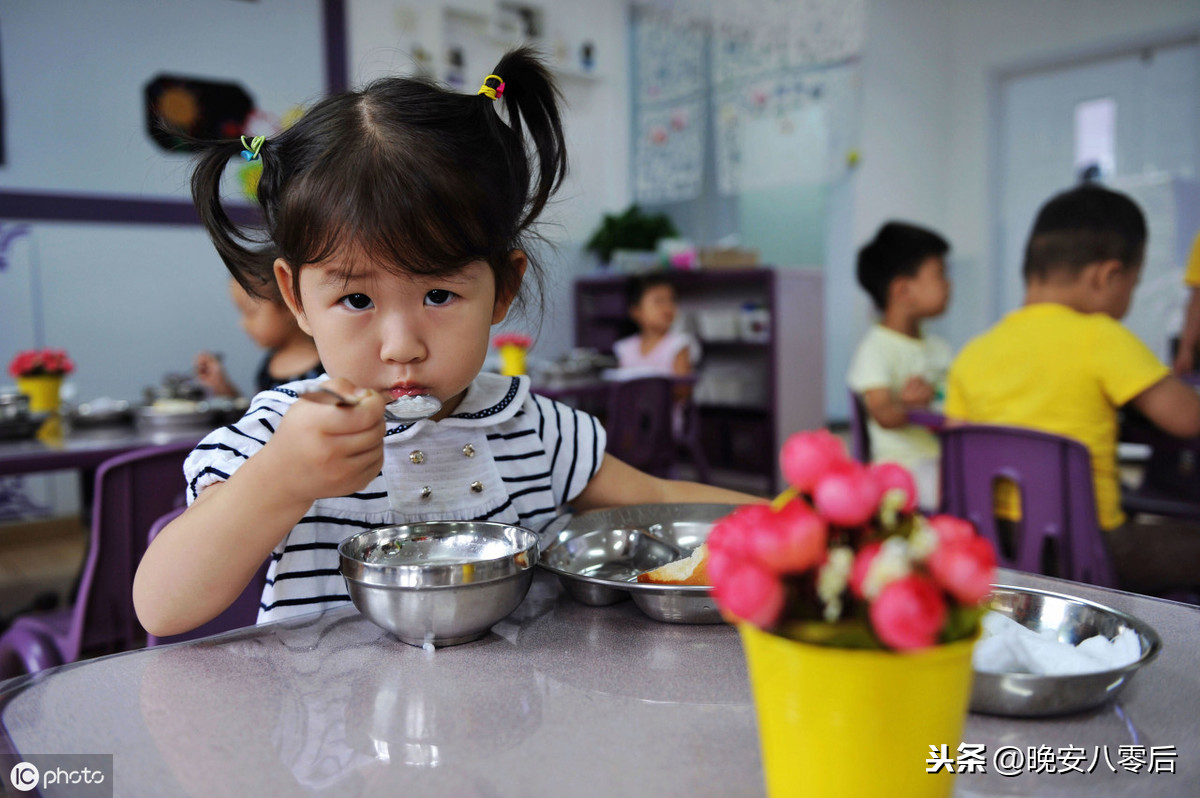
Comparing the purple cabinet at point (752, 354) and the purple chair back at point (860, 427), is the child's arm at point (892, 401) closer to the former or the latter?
the purple chair back at point (860, 427)

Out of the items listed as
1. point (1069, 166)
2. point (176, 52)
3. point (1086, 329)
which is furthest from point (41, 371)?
point (1069, 166)

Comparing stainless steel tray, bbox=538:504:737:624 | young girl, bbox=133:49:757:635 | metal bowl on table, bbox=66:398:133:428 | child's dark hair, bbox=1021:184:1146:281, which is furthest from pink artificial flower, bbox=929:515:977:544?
metal bowl on table, bbox=66:398:133:428

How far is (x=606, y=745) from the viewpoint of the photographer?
48cm

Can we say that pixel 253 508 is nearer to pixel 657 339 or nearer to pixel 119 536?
pixel 119 536

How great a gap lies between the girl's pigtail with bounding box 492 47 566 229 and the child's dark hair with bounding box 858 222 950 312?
6.88 ft

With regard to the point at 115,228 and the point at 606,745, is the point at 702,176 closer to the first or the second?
the point at 115,228

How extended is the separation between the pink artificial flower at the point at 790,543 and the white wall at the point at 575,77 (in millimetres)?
4615

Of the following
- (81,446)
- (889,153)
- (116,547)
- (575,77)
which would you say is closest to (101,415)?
(81,446)

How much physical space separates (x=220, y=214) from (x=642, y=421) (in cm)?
238

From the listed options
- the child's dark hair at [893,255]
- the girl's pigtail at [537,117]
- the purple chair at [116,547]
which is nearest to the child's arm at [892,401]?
the child's dark hair at [893,255]

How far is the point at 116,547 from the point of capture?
1348 millimetres

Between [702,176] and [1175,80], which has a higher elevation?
[1175,80]

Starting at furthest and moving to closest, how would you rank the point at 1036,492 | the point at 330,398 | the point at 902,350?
1. the point at 902,350
2. the point at 1036,492
3. the point at 330,398

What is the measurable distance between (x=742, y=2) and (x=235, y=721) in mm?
5709
